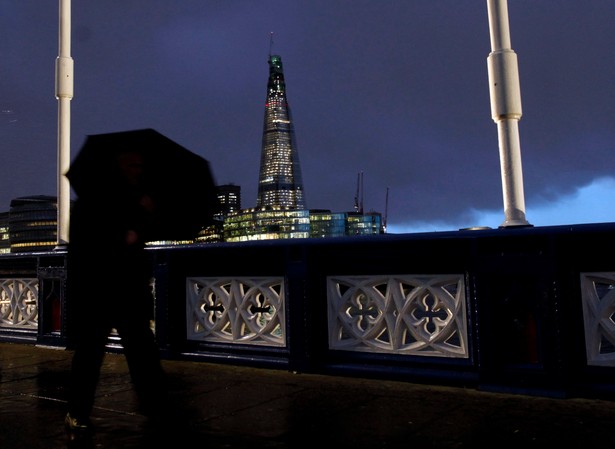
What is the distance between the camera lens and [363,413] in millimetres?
3879

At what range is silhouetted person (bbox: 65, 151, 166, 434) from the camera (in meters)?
3.20

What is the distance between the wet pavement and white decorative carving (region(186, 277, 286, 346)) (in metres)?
0.56

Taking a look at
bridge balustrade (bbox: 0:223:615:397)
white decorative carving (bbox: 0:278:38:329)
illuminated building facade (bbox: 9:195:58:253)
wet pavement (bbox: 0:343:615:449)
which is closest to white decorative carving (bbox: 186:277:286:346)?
bridge balustrade (bbox: 0:223:615:397)

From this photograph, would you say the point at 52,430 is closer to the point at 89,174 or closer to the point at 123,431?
the point at 123,431

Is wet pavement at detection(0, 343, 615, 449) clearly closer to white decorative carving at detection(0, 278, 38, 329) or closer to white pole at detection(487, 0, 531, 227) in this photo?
white pole at detection(487, 0, 531, 227)

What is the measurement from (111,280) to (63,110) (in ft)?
21.5

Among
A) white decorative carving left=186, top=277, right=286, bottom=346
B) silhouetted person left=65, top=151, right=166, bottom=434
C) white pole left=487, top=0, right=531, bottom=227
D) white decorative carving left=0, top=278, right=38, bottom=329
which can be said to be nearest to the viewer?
silhouetted person left=65, top=151, right=166, bottom=434

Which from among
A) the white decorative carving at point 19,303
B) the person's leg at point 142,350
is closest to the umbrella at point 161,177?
the person's leg at point 142,350

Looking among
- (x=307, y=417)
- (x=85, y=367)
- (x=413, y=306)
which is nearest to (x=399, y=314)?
(x=413, y=306)

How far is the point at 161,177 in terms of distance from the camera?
3314 millimetres

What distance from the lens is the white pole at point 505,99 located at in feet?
17.8

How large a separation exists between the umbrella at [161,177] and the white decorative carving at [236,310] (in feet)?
7.69

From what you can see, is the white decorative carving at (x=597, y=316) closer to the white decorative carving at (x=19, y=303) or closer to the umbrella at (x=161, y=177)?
the umbrella at (x=161, y=177)

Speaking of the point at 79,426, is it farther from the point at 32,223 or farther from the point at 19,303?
the point at 32,223
